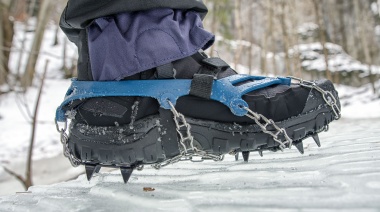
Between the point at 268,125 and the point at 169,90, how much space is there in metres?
0.18

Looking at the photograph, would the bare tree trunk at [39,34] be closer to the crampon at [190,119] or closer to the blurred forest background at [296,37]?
the blurred forest background at [296,37]

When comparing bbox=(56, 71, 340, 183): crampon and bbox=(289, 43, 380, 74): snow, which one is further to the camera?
bbox=(289, 43, 380, 74): snow

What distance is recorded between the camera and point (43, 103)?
499 centimetres

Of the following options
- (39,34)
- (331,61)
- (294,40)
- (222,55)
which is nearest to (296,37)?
(294,40)

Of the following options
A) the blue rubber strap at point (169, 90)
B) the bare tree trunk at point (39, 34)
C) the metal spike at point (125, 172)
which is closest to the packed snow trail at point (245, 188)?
the metal spike at point (125, 172)

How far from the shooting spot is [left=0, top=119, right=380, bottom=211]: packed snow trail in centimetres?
47

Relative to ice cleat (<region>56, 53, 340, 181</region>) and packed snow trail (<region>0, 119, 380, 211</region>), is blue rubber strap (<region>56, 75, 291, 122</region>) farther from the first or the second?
packed snow trail (<region>0, 119, 380, 211</region>)

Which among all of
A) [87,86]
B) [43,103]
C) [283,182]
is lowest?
[43,103]

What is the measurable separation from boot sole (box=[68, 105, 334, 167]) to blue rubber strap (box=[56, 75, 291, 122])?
39mm

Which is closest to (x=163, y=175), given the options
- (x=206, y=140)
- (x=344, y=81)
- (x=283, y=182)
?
(x=206, y=140)

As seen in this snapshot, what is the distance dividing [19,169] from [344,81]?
7210 millimetres

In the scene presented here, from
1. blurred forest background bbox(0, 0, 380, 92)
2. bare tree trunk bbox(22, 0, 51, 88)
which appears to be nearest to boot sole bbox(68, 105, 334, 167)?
bare tree trunk bbox(22, 0, 51, 88)

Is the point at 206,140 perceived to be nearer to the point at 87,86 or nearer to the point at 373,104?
the point at 87,86

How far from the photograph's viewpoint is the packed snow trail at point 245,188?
47 cm
